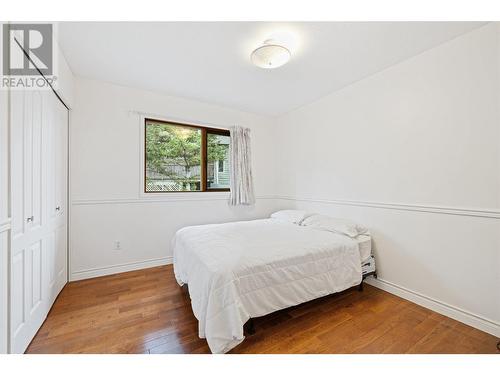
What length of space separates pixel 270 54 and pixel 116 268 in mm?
3074

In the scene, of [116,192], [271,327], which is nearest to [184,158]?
[116,192]

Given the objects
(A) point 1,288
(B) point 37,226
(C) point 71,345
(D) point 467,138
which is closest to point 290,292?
(C) point 71,345

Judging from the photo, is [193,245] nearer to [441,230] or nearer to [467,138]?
[441,230]

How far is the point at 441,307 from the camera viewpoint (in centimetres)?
185

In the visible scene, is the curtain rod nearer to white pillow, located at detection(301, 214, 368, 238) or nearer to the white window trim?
the white window trim

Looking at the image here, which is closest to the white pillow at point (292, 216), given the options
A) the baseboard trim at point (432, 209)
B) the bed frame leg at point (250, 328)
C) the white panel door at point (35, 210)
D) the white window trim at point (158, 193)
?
the baseboard trim at point (432, 209)

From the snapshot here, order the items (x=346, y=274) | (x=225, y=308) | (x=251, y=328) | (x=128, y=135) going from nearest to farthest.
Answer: (x=225, y=308), (x=251, y=328), (x=346, y=274), (x=128, y=135)

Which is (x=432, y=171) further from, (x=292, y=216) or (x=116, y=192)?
(x=116, y=192)

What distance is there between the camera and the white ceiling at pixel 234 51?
5.45ft

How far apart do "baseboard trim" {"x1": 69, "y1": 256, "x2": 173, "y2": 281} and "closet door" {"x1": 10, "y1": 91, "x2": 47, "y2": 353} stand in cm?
77

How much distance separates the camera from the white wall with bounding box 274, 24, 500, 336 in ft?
5.31

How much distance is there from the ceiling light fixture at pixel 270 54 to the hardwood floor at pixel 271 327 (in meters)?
2.31

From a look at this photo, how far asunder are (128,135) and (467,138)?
3636 millimetres

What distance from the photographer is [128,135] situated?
2742 millimetres
